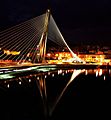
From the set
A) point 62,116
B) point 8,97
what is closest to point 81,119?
point 62,116

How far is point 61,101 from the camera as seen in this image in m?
11.4

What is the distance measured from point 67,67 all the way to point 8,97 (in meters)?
26.6

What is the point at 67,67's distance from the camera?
38656mm

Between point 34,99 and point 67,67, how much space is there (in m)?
27.0

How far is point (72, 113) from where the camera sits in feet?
30.3

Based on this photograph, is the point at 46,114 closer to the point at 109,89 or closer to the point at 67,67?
the point at 109,89

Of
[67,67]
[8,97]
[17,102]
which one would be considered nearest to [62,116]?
[17,102]

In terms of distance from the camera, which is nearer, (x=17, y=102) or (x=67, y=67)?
(x=17, y=102)

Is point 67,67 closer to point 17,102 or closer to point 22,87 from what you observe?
point 22,87

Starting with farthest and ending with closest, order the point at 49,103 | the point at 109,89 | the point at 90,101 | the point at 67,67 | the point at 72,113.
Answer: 1. the point at 67,67
2. the point at 109,89
3. the point at 90,101
4. the point at 49,103
5. the point at 72,113

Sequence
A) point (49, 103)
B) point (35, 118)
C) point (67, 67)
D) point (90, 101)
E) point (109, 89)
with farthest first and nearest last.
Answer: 1. point (67, 67)
2. point (109, 89)
3. point (90, 101)
4. point (49, 103)
5. point (35, 118)

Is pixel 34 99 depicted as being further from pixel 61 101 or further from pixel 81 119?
pixel 81 119

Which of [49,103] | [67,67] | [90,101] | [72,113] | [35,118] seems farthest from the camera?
[67,67]

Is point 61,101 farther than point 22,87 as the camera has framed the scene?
No
